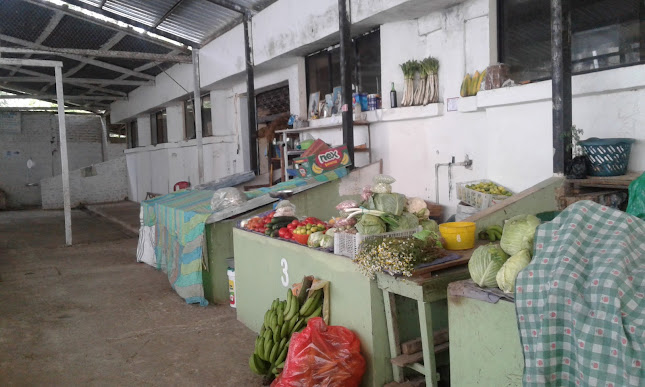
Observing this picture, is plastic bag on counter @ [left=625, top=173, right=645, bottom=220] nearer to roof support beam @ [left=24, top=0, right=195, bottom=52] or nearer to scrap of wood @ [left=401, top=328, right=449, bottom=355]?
scrap of wood @ [left=401, top=328, right=449, bottom=355]

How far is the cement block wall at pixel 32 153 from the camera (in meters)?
20.4

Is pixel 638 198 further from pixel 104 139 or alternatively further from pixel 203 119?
pixel 104 139

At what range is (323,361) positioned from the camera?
133 inches

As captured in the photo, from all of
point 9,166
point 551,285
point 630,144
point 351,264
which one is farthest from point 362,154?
point 9,166

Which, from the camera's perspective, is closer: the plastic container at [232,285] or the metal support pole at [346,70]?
the plastic container at [232,285]

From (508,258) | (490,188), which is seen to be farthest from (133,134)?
(508,258)

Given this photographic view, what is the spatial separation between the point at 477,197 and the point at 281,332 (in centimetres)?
265

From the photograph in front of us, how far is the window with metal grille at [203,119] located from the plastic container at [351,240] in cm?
1016

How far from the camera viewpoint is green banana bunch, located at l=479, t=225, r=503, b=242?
3956 mm

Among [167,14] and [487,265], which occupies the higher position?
[167,14]

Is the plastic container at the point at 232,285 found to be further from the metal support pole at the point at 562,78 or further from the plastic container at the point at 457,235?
the metal support pole at the point at 562,78

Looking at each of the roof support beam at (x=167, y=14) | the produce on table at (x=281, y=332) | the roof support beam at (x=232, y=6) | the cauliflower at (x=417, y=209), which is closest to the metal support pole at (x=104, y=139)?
the roof support beam at (x=167, y=14)

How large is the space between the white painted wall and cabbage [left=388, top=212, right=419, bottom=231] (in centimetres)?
210

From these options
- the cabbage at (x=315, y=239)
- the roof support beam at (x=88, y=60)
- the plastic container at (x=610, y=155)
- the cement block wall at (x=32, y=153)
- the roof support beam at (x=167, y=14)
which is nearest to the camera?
the cabbage at (x=315, y=239)
